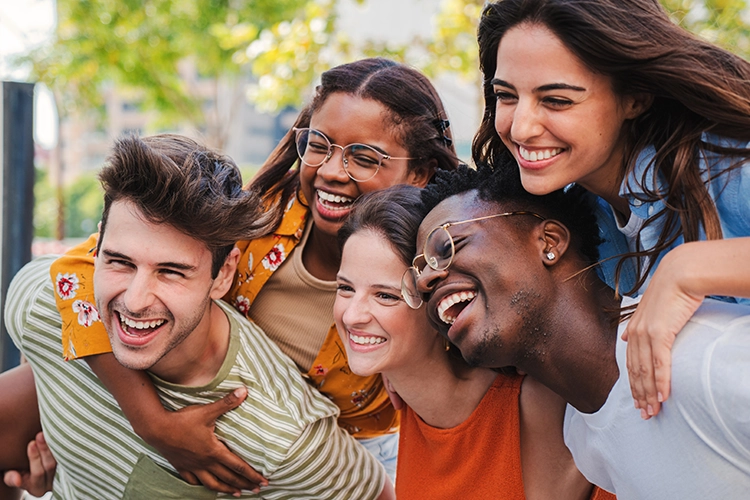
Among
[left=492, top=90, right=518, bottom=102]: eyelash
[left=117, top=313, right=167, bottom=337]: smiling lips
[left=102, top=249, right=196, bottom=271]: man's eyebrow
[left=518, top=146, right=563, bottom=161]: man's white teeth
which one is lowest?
[left=117, top=313, right=167, bottom=337]: smiling lips

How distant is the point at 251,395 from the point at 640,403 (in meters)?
1.67

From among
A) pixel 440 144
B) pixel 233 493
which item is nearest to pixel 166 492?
pixel 233 493

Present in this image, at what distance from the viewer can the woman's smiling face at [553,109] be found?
2.41 m

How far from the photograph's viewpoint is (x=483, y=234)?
2578 millimetres

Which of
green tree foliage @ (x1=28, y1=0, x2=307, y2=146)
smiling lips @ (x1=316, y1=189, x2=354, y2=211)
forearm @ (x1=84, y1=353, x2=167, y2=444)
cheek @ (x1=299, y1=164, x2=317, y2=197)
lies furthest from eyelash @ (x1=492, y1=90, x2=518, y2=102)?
green tree foliage @ (x1=28, y1=0, x2=307, y2=146)

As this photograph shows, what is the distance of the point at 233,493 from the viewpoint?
3.27 meters

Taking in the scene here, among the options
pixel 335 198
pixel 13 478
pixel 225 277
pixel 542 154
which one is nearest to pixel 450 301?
pixel 542 154

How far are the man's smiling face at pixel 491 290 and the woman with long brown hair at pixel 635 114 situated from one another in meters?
0.19

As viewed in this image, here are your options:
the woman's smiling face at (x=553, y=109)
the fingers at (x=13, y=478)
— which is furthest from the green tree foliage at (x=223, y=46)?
the fingers at (x=13, y=478)

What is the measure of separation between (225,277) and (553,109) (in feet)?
5.20

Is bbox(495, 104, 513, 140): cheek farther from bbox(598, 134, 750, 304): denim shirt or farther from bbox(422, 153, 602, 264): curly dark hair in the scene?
bbox(598, 134, 750, 304): denim shirt

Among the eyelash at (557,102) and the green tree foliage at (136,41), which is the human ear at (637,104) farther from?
the green tree foliage at (136,41)

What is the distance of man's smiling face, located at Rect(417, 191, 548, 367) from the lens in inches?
98.5

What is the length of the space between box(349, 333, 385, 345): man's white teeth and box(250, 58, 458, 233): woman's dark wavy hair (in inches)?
34.4
